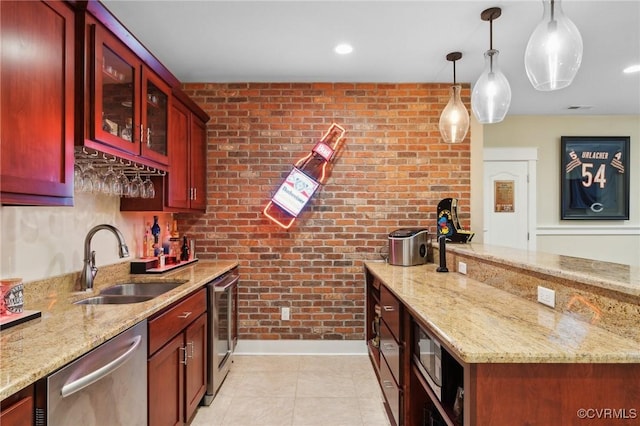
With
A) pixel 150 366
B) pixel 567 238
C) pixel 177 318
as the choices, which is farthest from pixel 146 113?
pixel 567 238

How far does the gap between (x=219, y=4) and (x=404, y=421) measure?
2.58 meters

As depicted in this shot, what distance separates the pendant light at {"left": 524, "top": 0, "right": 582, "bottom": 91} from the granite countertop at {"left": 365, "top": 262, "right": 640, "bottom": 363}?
3.53ft

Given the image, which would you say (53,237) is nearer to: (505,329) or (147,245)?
(147,245)

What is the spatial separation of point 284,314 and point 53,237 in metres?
2.05

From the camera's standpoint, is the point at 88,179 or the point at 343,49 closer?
the point at 88,179

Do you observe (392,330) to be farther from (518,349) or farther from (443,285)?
(518,349)

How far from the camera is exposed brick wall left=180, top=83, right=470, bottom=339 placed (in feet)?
11.3

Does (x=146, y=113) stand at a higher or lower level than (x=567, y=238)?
higher

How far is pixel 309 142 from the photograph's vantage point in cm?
345

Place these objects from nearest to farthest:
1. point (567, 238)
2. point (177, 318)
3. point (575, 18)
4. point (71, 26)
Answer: point (71, 26) → point (177, 318) → point (575, 18) → point (567, 238)

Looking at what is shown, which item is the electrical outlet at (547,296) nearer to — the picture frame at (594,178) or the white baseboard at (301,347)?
the white baseboard at (301,347)

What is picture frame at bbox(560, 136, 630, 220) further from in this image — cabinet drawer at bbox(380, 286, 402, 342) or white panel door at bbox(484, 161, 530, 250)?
cabinet drawer at bbox(380, 286, 402, 342)

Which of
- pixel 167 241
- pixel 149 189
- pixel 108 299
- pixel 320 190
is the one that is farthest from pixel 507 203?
pixel 108 299

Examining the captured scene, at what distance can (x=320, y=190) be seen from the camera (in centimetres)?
345
